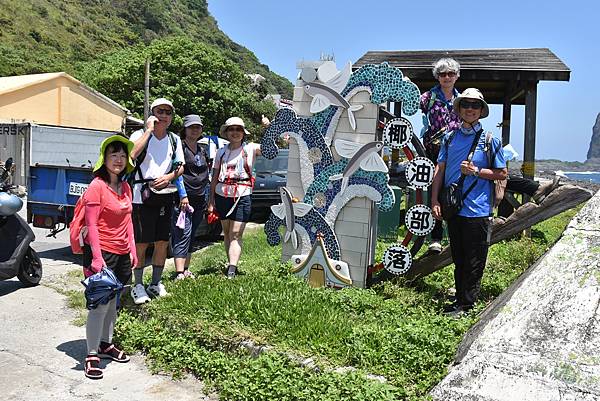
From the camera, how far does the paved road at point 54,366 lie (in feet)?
12.9

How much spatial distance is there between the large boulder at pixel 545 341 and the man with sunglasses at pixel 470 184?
5.21ft

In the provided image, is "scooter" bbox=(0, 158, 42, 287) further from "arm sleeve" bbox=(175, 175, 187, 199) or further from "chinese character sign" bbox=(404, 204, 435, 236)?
"chinese character sign" bbox=(404, 204, 435, 236)

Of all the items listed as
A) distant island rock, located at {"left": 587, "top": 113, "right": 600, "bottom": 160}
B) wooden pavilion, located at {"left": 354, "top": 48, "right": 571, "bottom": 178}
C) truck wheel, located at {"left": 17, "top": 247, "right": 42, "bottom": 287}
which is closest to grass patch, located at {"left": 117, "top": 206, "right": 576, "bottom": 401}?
truck wheel, located at {"left": 17, "top": 247, "right": 42, "bottom": 287}

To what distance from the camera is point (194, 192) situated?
242 inches

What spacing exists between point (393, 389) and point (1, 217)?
495 centimetres

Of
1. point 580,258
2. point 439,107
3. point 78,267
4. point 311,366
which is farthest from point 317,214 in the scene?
point 78,267

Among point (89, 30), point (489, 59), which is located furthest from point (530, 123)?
point (89, 30)

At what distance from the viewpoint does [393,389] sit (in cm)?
337

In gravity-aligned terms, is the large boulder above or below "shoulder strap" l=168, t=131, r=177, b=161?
below

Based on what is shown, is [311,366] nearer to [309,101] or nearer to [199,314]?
[199,314]

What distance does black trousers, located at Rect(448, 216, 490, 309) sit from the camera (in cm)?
466

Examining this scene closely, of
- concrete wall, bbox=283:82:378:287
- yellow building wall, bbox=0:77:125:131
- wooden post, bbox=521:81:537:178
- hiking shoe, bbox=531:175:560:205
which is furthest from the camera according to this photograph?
yellow building wall, bbox=0:77:125:131

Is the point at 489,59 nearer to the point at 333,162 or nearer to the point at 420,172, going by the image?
the point at 333,162

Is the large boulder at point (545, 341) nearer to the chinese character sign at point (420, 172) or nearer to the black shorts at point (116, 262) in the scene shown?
the chinese character sign at point (420, 172)
